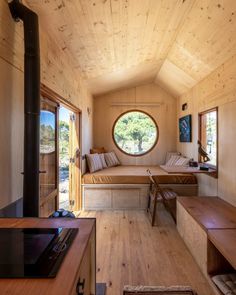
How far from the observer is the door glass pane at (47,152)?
237 cm

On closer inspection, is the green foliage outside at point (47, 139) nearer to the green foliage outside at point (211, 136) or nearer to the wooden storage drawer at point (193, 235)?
the wooden storage drawer at point (193, 235)

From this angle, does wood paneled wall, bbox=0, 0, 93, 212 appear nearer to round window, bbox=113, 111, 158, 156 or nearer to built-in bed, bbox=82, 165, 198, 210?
built-in bed, bbox=82, 165, 198, 210

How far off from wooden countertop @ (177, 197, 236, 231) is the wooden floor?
48cm

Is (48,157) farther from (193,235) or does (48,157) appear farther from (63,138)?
(63,138)

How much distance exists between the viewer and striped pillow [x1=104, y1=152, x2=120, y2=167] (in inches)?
209

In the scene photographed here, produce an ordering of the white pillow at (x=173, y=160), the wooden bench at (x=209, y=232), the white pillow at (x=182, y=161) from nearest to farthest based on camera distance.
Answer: the wooden bench at (x=209, y=232), the white pillow at (x=182, y=161), the white pillow at (x=173, y=160)

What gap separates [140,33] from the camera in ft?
9.20

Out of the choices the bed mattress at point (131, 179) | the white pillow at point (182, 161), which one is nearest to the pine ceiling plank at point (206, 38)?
the white pillow at point (182, 161)

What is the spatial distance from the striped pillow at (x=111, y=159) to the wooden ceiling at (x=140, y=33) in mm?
1869

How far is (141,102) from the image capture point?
5.70 metres

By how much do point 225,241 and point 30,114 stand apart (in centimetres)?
186

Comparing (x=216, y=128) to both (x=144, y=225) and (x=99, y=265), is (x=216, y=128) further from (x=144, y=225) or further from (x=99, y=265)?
(x=99, y=265)

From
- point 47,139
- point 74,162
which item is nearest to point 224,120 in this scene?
point 47,139

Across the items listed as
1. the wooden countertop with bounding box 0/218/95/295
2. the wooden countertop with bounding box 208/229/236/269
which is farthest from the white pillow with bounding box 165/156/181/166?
the wooden countertop with bounding box 0/218/95/295
